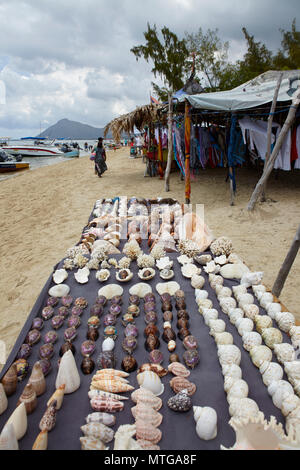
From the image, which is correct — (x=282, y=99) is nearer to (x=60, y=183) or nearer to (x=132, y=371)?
(x=132, y=371)

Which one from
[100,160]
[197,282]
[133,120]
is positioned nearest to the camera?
[197,282]

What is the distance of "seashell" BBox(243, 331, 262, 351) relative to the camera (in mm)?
1491

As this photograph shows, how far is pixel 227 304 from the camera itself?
5.87ft

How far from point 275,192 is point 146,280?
6.17 meters

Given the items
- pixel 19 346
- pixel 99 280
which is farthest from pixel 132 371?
pixel 99 280

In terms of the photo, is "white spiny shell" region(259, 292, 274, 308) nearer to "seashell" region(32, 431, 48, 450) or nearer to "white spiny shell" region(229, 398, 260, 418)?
"white spiny shell" region(229, 398, 260, 418)

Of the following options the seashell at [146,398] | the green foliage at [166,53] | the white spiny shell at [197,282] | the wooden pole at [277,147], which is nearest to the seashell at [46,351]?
the seashell at [146,398]

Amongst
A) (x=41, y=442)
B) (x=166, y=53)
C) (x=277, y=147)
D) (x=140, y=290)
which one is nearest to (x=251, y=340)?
(x=140, y=290)

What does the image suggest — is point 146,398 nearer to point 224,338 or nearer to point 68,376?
point 68,376

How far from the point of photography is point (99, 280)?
2148 millimetres

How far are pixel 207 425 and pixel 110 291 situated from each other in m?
1.14

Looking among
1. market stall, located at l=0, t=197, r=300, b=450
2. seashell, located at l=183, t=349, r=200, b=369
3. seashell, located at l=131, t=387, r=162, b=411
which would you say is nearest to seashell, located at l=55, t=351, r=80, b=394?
market stall, located at l=0, t=197, r=300, b=450

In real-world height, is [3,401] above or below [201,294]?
below

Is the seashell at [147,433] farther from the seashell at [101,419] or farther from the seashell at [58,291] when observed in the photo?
the seashell at [58,291]
